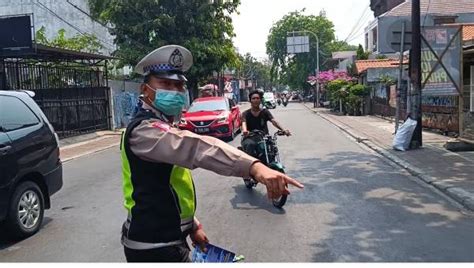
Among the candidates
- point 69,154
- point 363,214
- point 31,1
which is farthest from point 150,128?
point 31,1

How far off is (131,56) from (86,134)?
7904mm

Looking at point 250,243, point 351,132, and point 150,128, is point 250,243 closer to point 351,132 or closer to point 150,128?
point 150,128

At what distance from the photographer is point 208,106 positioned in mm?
19047

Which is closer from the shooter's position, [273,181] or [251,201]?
[273,181]

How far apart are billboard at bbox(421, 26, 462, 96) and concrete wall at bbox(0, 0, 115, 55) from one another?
25676 millimetres

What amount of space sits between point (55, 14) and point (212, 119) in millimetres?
22868

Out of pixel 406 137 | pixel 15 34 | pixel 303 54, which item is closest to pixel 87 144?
pixel 15 34

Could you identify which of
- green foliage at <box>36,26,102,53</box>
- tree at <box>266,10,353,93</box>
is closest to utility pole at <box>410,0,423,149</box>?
green foliage at <box>36,26,102,53</box>

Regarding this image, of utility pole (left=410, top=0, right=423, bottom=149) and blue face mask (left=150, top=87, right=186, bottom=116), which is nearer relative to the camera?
blue face mask (left=150, top=87, right=186, bottom=116)

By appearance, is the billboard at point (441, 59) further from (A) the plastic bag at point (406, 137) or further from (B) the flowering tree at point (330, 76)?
(B) the flowering tree at point (330, 76)

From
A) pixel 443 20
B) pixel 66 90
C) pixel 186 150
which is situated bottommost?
pixel 186 150

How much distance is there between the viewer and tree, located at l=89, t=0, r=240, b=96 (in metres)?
27.9

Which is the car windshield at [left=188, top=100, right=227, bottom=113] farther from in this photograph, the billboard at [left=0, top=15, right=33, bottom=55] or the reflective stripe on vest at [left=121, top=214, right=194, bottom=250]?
the reflective stripe on vest at [left=121, top=214, right=194, bottom=250]

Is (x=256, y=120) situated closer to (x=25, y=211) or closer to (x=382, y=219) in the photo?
(x=382, y=219)
